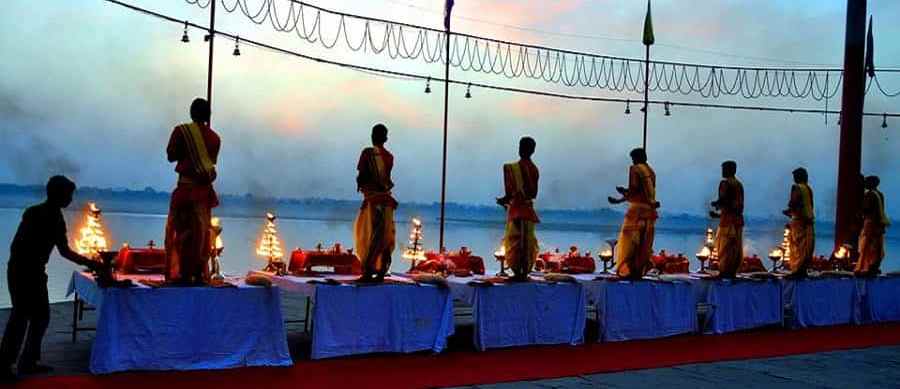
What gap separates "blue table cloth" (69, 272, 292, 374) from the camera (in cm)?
618

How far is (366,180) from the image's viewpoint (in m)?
7.56

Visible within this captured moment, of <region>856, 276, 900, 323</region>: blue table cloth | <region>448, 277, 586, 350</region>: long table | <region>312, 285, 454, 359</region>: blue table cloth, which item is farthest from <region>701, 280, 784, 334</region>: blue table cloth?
<region>312, 285, 454, 359</region>: blue table cloth

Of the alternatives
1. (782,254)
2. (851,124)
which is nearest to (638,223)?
(782,254)

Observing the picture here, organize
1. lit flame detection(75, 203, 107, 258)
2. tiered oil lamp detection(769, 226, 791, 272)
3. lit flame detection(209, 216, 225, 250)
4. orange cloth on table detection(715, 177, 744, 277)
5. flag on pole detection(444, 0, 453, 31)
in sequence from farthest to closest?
tiered oil lamp detection(769, 226, 791, 272), flag on pole detection(444, 0, 453, 31), orange cloth on table detection(715, 177, 744, 277), lit flame detection(75, 203, 107, 258), lit flame detection(209, 216, 225, 250)

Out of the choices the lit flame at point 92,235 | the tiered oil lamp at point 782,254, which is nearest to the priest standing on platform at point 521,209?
the lit flame at point 92,235

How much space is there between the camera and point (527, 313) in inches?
328

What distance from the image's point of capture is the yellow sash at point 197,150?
644 cm

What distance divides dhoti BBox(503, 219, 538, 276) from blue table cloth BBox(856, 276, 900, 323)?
509cm

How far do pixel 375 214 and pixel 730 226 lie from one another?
4.39 metres

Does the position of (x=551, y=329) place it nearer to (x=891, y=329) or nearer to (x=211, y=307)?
(x=211, y=307)

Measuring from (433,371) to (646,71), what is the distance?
7167 mm

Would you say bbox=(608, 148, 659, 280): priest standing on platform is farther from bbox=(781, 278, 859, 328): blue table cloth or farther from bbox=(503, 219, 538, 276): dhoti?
bbox=(781, 278, 859, 328): blue table cloth

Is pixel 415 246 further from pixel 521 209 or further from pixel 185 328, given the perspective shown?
pixel 185 328

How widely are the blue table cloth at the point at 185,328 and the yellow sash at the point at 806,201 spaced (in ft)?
21.4
